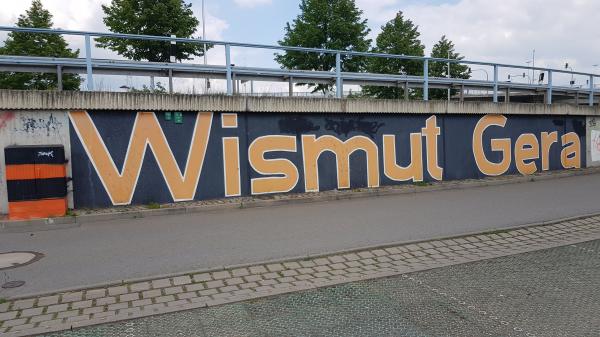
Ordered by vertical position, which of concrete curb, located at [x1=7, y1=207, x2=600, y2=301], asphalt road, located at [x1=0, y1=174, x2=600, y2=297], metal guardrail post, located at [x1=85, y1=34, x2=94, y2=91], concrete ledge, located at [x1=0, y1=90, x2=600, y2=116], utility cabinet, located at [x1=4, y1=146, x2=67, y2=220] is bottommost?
concrete curb, located at [x1=7, y1=207, x2=600, y2=301]

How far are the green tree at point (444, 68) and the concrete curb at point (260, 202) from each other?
56.8 ft

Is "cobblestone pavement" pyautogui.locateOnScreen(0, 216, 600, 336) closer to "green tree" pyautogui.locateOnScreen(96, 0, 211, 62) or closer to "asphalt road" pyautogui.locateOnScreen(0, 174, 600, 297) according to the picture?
"asphalt road" pyautogui.locateOnScreen(0, 174, 600, 297)

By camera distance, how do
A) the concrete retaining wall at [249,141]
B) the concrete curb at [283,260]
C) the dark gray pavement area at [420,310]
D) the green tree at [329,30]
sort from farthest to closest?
the green tree at [329,30], the concrete retaining wall at [249,141], the concrete curb at [283,260], the dark gray pavement area at [420,310]

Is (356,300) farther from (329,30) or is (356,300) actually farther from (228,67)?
(329,30)

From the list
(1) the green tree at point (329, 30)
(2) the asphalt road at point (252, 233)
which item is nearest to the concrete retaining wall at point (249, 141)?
(2) the asphalt road at point (252, 233)

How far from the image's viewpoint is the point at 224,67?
10.5 m

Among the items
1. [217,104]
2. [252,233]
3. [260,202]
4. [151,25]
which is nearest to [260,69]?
[217,104]

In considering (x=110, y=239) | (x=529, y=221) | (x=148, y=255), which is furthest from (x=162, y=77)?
(x=529, y=221)

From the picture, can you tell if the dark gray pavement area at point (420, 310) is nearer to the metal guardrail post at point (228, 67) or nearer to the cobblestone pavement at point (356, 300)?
the cobblestone pavement at point (356, 300)

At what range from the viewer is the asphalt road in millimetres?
5945

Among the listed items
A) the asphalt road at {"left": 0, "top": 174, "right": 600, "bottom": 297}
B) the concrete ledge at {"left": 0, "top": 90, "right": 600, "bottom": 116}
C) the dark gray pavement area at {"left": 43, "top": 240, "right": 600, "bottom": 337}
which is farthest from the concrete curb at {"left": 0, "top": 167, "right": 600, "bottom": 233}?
the dark gray pavement area at {"left": 43, "top": 240, "right": 600, "bottom": 337}

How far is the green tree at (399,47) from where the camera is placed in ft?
98.3

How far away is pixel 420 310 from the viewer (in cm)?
464

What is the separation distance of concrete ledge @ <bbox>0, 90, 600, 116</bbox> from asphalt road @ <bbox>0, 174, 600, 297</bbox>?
2347 mm
